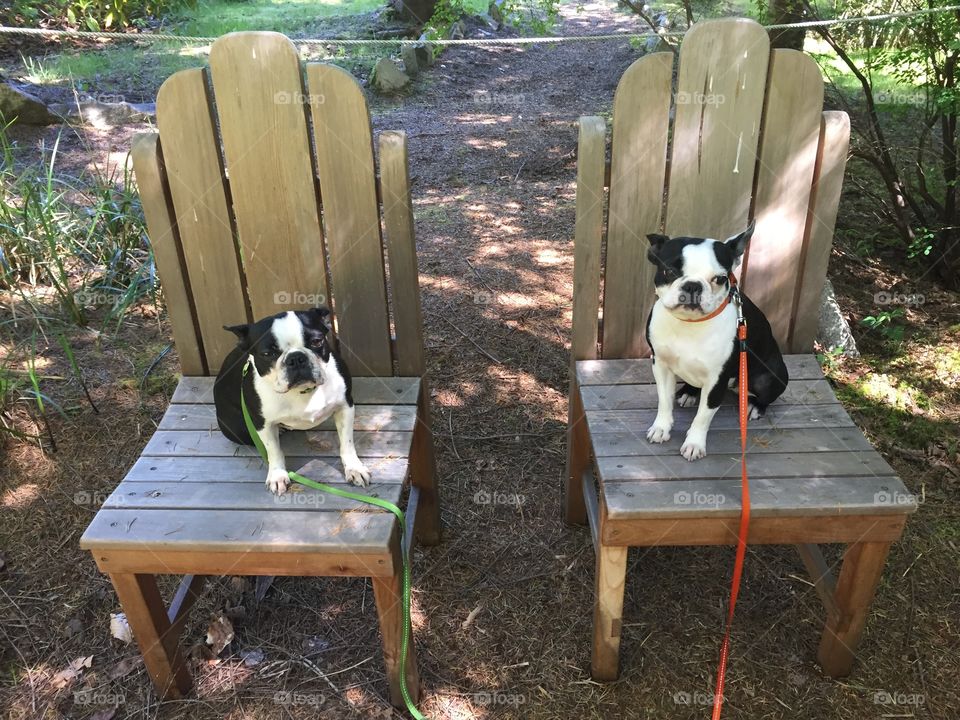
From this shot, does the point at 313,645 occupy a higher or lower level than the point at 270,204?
lower

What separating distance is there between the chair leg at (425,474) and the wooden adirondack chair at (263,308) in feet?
0.03

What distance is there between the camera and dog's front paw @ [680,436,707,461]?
2.31 m

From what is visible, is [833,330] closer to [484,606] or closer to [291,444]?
[484,606]

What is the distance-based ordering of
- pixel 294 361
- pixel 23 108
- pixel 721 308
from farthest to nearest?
pixel 23 108 < pixel 721 308 < pixel 294 361

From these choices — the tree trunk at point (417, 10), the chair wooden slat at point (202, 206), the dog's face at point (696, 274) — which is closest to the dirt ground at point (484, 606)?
the chair wooden slat at point (202, 206)

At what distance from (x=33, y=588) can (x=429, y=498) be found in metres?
1.64

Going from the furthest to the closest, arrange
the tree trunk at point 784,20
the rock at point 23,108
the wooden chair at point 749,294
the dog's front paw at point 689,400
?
the rock at point 23,108 → the tree trunk at point 784,20 → the dog's front paw at point 689,400 → the wooden chair at point 749,294

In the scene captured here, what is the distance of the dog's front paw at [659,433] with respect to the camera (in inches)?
94.7

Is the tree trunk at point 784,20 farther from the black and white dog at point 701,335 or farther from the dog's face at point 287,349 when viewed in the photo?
the dog's face at point 287,349

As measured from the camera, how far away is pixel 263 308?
2811 mm

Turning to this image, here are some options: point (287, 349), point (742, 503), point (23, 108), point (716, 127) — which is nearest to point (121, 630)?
point (287, 349)

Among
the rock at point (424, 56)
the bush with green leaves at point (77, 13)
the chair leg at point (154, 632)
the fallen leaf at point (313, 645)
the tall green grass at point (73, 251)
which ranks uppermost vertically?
the bush with green leaves at point (77, 13)

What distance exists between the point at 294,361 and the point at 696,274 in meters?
1.20

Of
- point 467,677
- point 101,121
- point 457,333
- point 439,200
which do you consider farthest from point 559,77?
point 467,677
